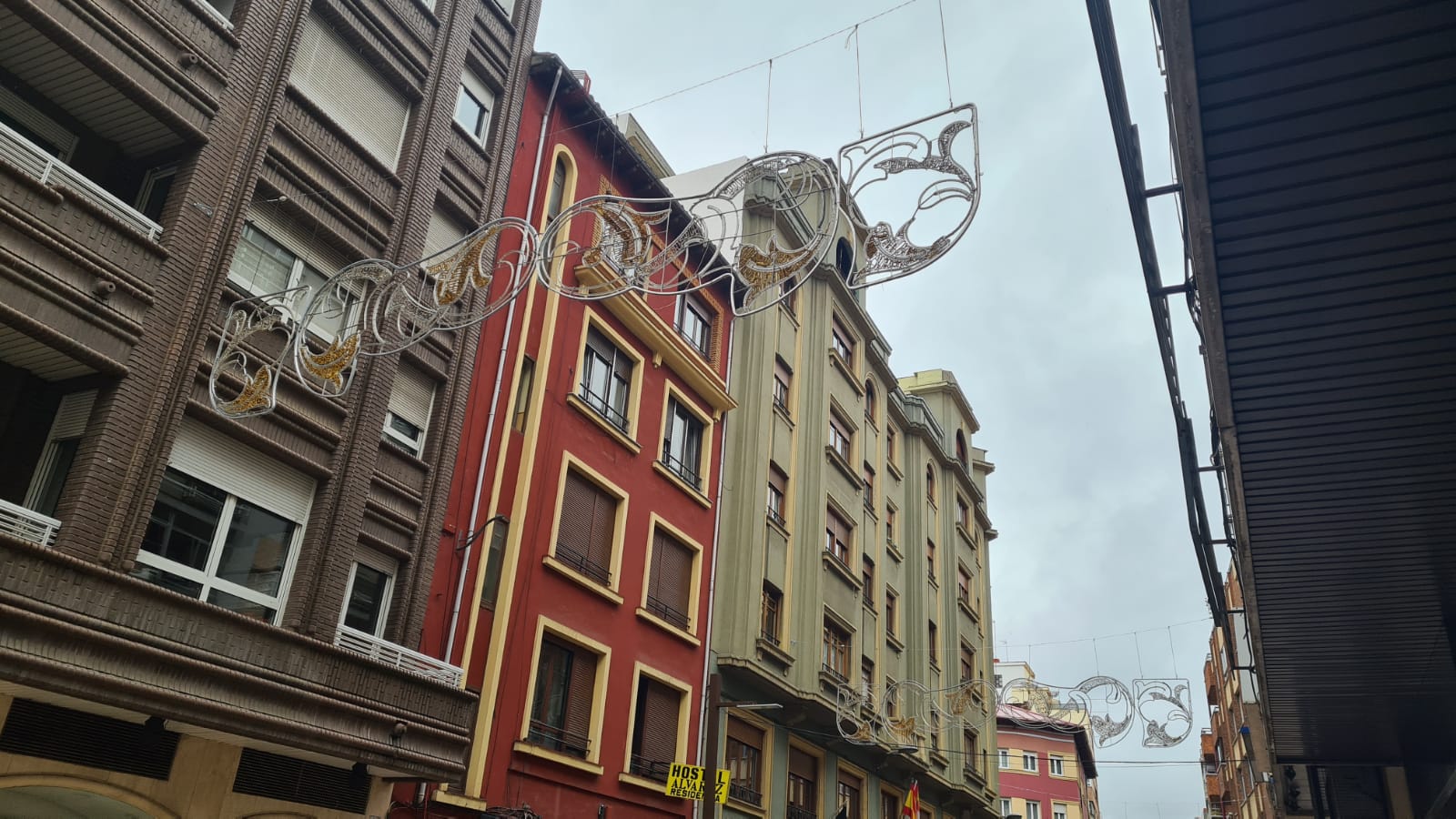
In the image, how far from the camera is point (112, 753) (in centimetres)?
1086

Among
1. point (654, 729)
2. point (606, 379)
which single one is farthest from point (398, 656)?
point (606, 379)

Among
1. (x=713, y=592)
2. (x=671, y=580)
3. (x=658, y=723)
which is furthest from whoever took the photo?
(x=713, y=592)

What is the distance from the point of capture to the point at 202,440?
41.2 feet

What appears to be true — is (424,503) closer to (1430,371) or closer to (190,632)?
(190,632)

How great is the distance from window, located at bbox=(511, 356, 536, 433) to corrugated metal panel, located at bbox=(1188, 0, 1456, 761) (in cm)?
1192

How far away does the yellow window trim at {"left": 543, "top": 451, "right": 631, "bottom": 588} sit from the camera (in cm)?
1827

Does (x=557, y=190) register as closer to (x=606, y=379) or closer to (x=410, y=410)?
(x=606, y=379)

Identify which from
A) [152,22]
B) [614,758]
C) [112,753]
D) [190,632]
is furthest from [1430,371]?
[614,758]

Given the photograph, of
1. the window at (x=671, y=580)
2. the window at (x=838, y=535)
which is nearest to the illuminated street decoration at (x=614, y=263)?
the window at (x=671, y=580)

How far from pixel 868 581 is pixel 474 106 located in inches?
762

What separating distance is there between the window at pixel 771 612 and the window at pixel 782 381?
16.3 ft

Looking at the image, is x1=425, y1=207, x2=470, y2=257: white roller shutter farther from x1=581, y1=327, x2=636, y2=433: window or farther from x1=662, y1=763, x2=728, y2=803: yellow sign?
x1=662, y1=763, x2=728, y2=803: yellow sign

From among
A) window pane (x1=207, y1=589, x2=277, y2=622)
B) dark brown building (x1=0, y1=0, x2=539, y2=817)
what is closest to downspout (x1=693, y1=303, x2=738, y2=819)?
dark brown building (x1=0, y1=0, x2=539, y2=817)

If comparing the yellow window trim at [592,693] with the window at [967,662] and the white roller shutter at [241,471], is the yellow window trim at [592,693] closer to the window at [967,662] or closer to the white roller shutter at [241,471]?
the white roller shutter at [241,471]
